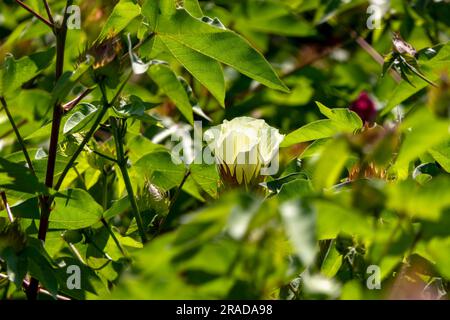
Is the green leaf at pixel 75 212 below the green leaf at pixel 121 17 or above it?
below

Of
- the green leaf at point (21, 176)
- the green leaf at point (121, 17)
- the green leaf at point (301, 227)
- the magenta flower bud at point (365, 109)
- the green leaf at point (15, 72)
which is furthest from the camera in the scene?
the magenta flower bud at point (365, 109)

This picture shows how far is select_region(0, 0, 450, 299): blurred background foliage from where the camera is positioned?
2.50ft

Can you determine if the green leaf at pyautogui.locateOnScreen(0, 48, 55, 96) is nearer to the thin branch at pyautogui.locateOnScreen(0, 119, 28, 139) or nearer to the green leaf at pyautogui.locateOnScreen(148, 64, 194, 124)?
the green leaf at pyautogui.locateOnScreen(148, 64, 194, 124)

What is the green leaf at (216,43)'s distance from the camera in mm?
1212

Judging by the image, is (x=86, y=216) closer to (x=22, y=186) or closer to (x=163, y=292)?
(x=22, y=186)

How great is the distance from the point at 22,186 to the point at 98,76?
0.60 ft

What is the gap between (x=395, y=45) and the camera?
1375 mm

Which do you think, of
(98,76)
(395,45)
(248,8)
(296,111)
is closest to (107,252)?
(98,76)

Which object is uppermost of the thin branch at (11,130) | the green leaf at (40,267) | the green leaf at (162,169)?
the green leaf at (40,267)

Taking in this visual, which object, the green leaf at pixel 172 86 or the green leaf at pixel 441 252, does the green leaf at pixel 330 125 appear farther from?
the green leaf at pixel 441 252

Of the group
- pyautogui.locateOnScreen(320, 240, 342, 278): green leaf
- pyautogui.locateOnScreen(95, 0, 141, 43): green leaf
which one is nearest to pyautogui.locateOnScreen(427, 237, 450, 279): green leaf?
pyautogui.locateOnScreen(320, 240, 342, 278): green leaf

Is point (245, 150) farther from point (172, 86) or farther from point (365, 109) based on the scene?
point (365, 109)

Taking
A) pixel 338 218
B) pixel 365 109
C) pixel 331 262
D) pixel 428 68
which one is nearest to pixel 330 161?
pixel 338 218

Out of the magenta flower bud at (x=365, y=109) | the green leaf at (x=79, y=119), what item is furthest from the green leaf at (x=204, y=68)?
the magenta flower bud at (x=365, y=109)
